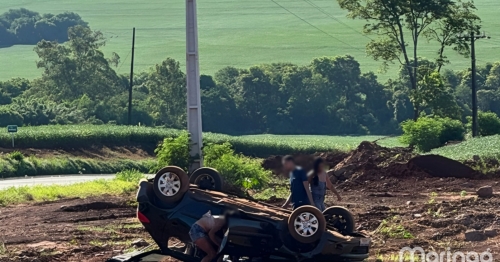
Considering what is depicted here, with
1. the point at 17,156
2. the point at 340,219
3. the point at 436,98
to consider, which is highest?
the point at 436,98

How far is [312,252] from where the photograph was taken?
11.8m

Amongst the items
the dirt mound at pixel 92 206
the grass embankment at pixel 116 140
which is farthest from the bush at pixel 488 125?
the dirt mound at pixel 92 206

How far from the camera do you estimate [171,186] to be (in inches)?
480

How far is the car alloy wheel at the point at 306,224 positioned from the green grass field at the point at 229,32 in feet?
355

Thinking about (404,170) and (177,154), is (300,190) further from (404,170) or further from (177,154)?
(404,170)

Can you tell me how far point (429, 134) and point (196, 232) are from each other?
141 ft

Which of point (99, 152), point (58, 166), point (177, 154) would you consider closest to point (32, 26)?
point (99, 152)

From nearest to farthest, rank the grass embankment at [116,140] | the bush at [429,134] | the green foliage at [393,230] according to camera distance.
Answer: the green foliage at [393,230] → the bush at [429,134] → the grass embankment at [116,140]

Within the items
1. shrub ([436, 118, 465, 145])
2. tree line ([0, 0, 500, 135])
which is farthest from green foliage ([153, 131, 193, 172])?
tree line ([0, 0, 500, 135])

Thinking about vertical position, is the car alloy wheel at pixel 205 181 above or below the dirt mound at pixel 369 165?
above

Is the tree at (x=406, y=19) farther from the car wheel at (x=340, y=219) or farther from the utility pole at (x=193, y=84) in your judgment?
the car wheel at (x=340, y=219)

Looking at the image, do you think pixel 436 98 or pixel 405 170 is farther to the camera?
pixel 436 98

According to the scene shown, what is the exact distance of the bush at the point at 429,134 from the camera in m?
53.2

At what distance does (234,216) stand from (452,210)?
9.65 meters
